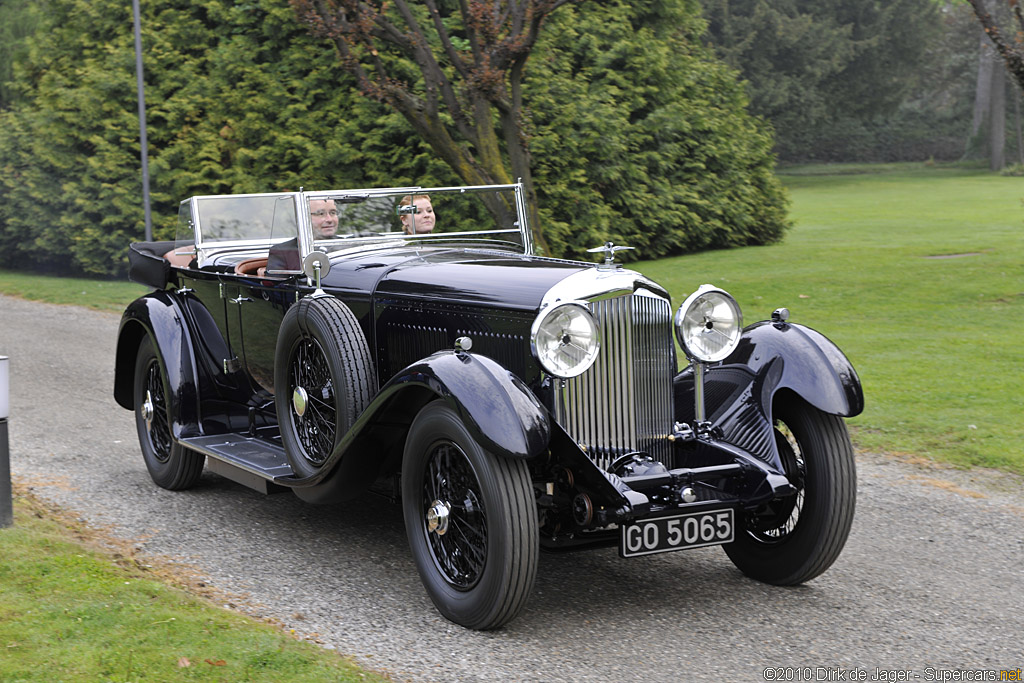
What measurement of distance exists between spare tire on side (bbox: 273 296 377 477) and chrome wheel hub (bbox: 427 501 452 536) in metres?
0.69

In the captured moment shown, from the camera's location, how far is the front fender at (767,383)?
449 cm

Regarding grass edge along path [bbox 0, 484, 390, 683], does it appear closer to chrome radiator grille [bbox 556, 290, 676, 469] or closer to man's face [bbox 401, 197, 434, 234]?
chrome radiator grille [bbox 556, 290, 676, 469]

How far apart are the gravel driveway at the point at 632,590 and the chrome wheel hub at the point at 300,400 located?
2.15 ft

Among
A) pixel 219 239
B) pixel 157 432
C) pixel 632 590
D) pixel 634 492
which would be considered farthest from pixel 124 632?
pixel 219 239

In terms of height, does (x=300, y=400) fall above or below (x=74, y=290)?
above

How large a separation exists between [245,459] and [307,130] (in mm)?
12636

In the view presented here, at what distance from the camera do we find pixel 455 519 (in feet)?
13.9

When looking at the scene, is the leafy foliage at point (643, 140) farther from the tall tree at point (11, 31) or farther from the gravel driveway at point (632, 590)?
the tall tree at point (11, 31)

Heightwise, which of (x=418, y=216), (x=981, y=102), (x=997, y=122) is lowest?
(x=418, y=216)

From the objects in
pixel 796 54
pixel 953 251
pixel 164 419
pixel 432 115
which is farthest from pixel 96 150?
pixel 796 54

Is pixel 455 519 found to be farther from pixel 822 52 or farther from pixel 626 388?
pixel 822 52

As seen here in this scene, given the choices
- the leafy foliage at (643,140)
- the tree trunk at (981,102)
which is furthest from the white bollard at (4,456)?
the tree trunk at (981,102)

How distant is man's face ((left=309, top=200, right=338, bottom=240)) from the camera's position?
18.8ft

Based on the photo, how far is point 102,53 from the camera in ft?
61.6
